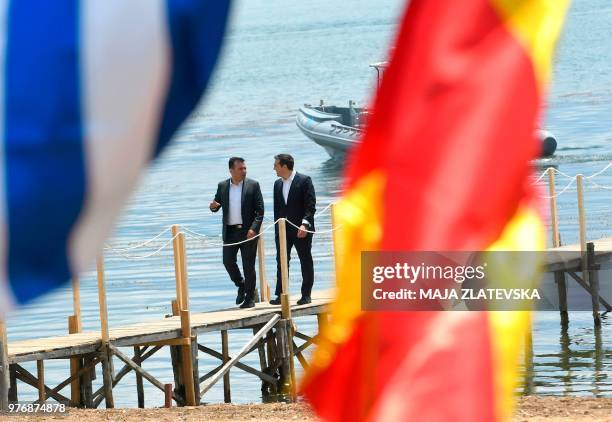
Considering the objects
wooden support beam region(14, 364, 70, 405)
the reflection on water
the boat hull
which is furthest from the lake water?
wooden support beam region(14, 364, 70, 405)

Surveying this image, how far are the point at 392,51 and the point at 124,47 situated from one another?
37 cm

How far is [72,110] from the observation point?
2.12m

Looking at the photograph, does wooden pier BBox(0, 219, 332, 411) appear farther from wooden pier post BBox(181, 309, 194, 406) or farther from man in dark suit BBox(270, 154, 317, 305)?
man in dark suit BBox(270, 154, 317, 305)

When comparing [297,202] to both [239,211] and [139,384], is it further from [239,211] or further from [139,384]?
[139,384]

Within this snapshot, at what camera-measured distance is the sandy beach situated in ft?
40.7

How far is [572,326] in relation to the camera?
22.0 metres

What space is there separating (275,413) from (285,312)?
4139 mm

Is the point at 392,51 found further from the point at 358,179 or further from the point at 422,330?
the point at 422,330

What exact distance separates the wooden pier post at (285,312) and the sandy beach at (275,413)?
2.81 meters

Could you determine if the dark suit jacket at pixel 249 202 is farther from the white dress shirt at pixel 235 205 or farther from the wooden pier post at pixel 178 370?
the wooden pier post at pixel 178 370

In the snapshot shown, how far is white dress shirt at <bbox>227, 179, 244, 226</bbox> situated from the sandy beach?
10.2 feet

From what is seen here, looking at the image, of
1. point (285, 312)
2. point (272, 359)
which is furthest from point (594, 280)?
point (285, 312)

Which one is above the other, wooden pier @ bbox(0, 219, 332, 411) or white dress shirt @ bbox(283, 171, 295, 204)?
white dress shirt @ bbox(283, 171, 295, 204)

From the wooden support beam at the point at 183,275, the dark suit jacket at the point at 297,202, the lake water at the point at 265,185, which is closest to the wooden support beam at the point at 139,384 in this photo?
Result: the lake water at the point at 265,185
